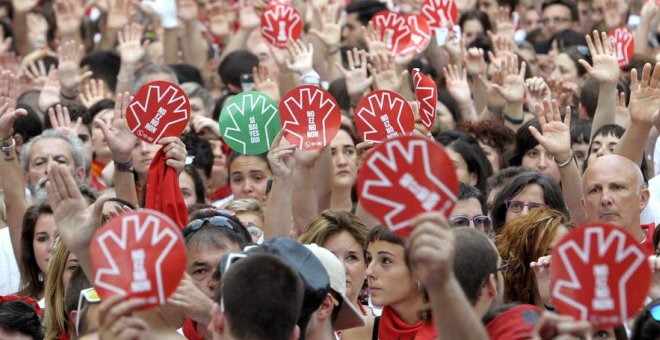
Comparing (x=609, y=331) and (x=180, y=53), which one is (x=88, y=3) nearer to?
(x=180, y=53)

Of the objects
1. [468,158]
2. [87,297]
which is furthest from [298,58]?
[87,297]

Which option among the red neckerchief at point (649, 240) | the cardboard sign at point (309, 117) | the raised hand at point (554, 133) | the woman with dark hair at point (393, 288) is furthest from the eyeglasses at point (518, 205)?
the woman with dark hair at point (393, 288)

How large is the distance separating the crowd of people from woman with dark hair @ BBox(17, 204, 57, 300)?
0.04 feet

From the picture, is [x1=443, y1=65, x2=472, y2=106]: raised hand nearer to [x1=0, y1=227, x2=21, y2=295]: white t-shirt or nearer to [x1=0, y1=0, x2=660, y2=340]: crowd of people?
[x1=0, y1=0, x2=660, y2=340]: crowd of people

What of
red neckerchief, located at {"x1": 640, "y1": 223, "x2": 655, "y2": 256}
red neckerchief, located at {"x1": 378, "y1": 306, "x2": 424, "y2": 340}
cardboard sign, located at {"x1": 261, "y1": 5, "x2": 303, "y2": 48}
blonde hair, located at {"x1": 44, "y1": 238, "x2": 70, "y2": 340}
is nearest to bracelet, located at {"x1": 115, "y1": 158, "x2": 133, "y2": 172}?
blonde hair, located at {"x1": 44, "y1": 238, "x2": 70, "y2": 340}

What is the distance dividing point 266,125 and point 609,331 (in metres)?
2.73

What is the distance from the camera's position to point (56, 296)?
18.6ft

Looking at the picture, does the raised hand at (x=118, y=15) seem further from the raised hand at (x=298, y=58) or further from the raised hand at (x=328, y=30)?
the raised hand at (x=298, y=58)

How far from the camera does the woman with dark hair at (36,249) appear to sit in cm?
694

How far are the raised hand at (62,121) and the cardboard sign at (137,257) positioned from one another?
4.37 metres

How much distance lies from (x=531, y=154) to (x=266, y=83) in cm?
229

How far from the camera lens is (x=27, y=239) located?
7027 mm

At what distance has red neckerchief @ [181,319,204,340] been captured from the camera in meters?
5.22

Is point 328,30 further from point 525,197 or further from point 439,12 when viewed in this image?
point 525,197
